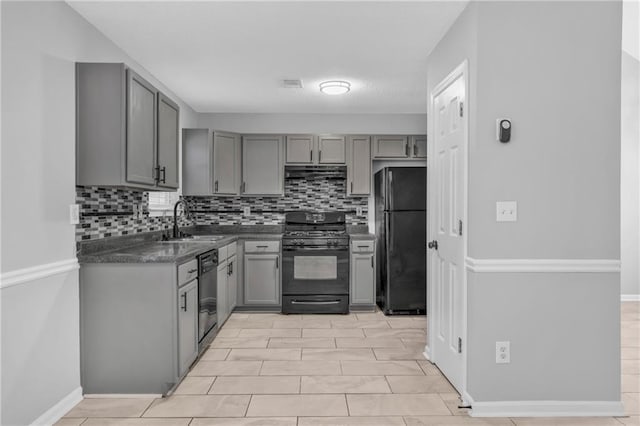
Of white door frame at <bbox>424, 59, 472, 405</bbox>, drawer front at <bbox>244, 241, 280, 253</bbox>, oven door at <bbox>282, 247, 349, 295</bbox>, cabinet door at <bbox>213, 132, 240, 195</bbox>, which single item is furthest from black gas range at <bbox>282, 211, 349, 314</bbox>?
white door frame at <bbox>424, 59, 472, 405</bbox>

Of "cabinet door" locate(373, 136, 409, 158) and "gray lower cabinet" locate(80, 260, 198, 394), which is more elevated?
"cabinet door" locate(373, 136, 409, 158)

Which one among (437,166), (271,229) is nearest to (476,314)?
(437,166)

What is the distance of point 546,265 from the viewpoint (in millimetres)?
2438

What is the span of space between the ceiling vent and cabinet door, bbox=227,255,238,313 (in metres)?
1.90

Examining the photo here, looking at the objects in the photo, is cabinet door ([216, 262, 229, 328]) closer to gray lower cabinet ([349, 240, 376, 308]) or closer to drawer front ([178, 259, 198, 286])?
drawer front ([178, 259, 198, 286])

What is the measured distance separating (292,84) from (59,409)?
321 centimetres

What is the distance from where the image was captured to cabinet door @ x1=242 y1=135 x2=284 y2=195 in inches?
210

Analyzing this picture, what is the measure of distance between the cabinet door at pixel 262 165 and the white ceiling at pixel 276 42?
75 cm

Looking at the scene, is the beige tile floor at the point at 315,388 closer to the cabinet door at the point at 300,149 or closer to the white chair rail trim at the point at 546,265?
the white chair rail trim at the point at 546,265

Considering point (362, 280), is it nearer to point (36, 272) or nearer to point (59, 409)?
point (59, 409)

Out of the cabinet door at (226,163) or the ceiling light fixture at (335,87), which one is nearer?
the ceiling light fixture at (335,87)

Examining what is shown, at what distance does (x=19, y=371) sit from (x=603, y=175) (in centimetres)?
326

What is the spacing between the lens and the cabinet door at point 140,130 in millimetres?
2699

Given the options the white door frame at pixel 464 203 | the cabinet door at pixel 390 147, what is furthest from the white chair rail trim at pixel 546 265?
the cabinet door at pixel 390 147
